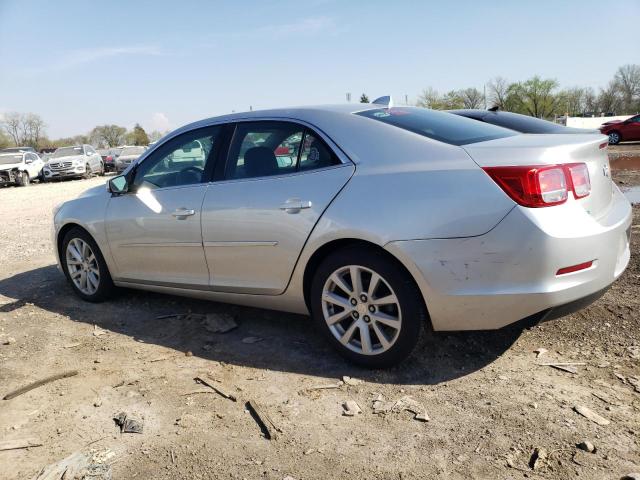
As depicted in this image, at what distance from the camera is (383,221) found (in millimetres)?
3023

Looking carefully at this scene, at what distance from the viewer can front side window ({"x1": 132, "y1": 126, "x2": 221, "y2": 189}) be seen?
4125mm

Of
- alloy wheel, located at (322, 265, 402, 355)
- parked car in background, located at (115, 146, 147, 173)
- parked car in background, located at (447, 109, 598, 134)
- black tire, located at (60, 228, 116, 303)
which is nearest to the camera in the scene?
alloy wheel, located at (322, 265, 402, 355)

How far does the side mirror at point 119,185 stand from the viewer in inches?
182

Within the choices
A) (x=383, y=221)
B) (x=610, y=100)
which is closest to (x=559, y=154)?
(x=383, y=221)

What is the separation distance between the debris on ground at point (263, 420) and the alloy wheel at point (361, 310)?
670mm

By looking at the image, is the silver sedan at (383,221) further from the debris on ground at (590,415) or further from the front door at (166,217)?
the debris on ground at (590,415)

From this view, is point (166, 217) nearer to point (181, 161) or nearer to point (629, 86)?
point (181, 161)

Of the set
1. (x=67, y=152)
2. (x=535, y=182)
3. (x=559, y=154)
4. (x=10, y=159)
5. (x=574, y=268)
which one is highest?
(x=67, y=152)

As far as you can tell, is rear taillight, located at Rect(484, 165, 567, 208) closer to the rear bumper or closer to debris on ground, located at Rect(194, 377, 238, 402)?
the rear bumper

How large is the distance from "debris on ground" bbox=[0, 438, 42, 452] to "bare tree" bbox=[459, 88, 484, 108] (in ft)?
254

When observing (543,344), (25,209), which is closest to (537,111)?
(25,209)

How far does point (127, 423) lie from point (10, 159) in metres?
26.2

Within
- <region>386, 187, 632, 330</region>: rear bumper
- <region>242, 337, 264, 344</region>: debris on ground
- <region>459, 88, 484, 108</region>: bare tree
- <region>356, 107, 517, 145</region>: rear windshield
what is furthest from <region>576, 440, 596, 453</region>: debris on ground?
<region>459, 88, 484, 108</region>: bare tree

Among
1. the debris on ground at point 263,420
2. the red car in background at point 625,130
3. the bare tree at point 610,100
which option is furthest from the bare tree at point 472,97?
the debris on ground at point 263,420
